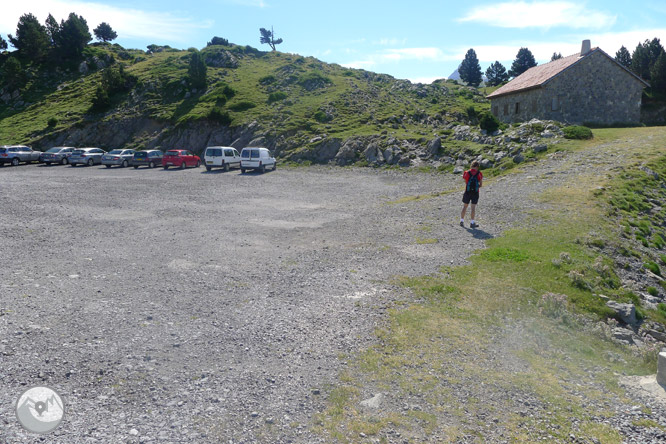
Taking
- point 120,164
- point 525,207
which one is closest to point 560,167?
point 525,207

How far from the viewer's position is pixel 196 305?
874 cm

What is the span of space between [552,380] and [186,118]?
184 feet

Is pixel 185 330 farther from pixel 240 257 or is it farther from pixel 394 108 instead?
pixel 394 108

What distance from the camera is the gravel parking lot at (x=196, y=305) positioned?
540cm

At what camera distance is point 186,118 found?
55.3 m

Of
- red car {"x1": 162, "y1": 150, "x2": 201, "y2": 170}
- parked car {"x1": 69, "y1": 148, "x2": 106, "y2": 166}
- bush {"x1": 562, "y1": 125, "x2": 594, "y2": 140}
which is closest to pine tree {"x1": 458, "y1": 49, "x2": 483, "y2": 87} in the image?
bush {"x1": 562, "y1": 125, "x2": 594, "y2": 140}

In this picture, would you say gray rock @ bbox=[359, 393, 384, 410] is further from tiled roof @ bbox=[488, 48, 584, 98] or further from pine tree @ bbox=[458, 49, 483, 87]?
pine tree @ bbox=[458, 49, 483, 87]

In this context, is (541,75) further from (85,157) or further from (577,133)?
(85,157)

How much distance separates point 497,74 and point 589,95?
5776cm

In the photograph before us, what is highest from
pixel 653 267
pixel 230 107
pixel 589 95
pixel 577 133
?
pixel 230 107

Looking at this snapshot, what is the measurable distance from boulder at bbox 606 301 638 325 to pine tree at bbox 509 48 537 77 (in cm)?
9626

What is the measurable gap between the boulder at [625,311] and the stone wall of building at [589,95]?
126 ft

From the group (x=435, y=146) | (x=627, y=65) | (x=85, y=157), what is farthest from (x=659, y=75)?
(x=85, y=157)

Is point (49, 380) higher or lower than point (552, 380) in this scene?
higher
